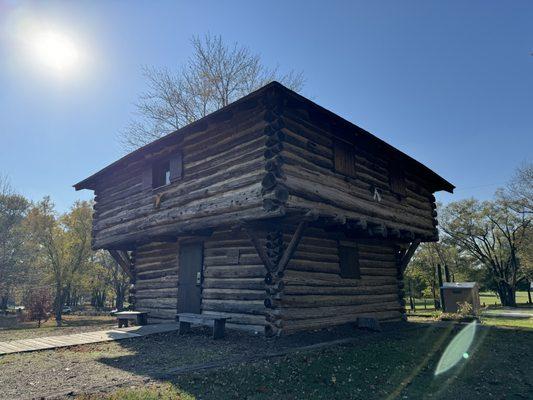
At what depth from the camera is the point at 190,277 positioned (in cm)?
1262

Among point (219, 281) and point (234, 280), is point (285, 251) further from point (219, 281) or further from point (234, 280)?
point (219, 281)

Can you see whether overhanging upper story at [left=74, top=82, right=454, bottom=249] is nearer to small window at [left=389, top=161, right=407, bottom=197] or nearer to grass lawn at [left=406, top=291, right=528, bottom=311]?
small window at [left=389, top=161, right=407, bottom=197]

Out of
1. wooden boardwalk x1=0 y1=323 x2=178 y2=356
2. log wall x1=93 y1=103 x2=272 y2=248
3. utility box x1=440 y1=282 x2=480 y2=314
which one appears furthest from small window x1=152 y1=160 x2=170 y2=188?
utility box x1=440 y1=282 x2=480 y2=314

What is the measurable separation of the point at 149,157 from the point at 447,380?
11.1 meters

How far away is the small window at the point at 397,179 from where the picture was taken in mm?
14015

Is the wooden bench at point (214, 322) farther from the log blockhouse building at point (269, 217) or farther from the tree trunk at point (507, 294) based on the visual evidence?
the tree trunk at point (507, 294)

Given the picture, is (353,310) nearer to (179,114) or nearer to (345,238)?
(345,238)

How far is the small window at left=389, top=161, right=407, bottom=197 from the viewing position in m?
14.0

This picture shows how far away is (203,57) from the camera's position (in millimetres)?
22828

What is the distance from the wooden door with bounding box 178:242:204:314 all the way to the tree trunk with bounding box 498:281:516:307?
38577 mm

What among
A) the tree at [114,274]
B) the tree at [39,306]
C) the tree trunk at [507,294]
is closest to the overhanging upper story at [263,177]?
the tree at [39,306]

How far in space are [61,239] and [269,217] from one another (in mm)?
24433

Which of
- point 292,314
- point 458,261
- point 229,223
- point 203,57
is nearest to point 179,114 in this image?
point 203,57

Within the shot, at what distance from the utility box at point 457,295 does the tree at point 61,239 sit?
2485 cm
